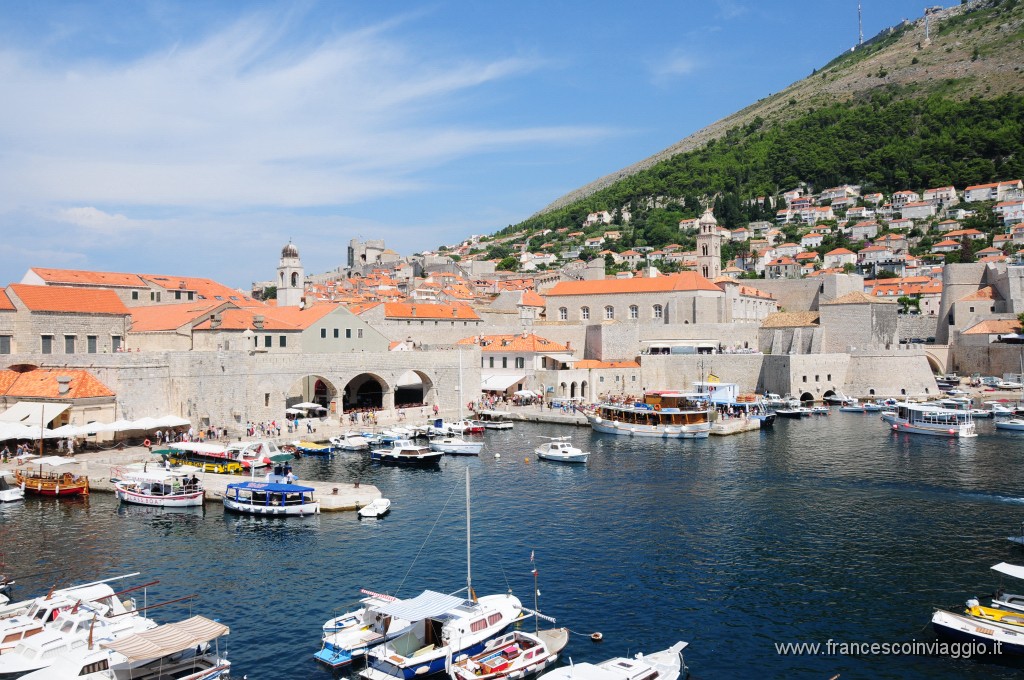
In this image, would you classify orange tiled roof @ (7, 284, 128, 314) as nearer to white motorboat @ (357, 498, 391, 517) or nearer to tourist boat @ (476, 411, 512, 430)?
tourist boat @ (476, 411, 512, 430)

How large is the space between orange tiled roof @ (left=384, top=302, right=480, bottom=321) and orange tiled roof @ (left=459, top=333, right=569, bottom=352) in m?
4.19

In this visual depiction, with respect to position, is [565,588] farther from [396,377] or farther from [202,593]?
[396,377]

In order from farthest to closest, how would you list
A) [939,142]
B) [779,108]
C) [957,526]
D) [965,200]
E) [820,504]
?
1. [779,108]
2. [939,142]
3. [965,200]
4. [820,504]
5. [957,526]

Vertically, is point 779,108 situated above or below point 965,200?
above

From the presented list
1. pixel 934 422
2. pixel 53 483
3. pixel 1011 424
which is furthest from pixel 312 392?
pixel 1011 424

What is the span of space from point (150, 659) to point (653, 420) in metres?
29.5

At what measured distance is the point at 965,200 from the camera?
3927 inches

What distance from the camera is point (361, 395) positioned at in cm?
4234

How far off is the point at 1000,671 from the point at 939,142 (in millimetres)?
117802

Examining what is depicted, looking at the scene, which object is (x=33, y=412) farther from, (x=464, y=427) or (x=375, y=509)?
(x=464, y=427)

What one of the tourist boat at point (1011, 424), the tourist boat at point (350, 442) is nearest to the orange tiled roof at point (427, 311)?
the tourist boat at point (350, 442)

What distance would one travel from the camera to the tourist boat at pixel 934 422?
35.9 m

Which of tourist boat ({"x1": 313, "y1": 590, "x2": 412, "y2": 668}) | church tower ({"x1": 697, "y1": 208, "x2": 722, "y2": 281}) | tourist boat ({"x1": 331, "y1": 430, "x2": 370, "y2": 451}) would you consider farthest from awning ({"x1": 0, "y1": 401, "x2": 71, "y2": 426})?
church tower ({"x1": 697, "y1": 208, "x2": 722, "y2": 281})

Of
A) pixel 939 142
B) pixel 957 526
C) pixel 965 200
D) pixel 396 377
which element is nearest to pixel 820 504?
pixel 957 526
